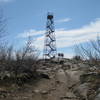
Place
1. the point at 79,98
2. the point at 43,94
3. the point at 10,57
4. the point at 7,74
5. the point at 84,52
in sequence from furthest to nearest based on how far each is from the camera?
the point at 10,57 → the point at 7,74 → the point at 84,52 → the point at 43,94 → the point at 79,98

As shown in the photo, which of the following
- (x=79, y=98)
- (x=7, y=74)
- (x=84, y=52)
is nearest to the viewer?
(x=79, y=98)

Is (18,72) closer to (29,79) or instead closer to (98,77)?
(29,79)

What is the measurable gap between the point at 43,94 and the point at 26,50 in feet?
16.7

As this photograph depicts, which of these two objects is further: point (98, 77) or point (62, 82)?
point (62, 82)

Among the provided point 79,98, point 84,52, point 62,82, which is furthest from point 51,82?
point 79,98

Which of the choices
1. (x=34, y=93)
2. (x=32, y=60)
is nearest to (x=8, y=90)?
(x=34, y=93)

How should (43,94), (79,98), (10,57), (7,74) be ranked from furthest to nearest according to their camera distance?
(10,57)
(7,74)
(43,94)
(79,98)

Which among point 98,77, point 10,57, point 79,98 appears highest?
point 10,57

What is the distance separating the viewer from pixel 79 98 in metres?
11.3

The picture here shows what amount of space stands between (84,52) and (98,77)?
5.98 ft

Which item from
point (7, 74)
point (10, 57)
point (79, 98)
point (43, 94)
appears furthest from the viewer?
point (10, 57)

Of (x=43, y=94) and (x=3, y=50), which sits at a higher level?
(x=3, y=50)

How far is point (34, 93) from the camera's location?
13117mm

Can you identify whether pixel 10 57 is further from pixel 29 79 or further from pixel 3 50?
pixel 29 79
